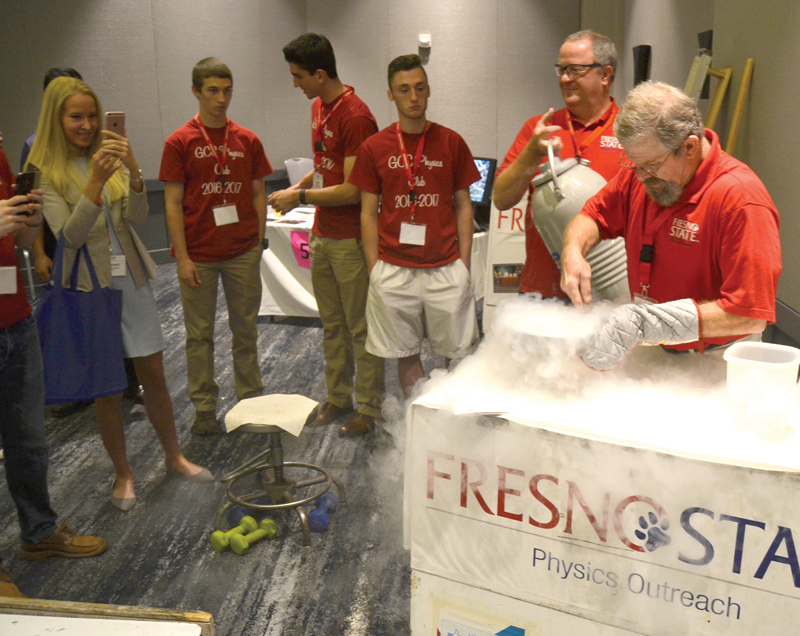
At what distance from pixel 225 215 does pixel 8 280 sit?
1156 mm

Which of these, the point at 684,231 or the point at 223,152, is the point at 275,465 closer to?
the point at 223,152

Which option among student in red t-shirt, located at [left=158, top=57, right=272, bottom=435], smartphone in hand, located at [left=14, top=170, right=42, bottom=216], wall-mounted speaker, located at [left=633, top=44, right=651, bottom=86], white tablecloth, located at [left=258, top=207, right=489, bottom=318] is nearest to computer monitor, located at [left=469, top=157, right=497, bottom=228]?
white tablecloth, located at [left=258, top=207, right=489, bottom=318]

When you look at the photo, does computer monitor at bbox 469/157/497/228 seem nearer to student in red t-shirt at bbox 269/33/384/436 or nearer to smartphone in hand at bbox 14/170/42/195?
student in red t-shirt at bbox 269/33/384/436

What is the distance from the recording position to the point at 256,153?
10.3 ft

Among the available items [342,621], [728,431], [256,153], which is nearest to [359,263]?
[256,153]

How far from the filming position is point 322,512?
245 centimetres

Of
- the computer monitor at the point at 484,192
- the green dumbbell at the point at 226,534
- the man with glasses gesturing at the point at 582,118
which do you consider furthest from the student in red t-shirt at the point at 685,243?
the computer monitor at the point at 484,192

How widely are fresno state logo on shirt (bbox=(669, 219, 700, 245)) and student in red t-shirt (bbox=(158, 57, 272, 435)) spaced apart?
2.04 meters

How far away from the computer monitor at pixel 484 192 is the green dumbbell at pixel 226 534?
2.62 m

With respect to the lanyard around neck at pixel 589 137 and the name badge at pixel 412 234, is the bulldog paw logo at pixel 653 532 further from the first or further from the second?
the name badge at pixel 412 234

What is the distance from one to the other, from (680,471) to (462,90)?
6536 millimetres

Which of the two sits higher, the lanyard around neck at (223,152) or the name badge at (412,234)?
the lanyard around neck at (223,152)

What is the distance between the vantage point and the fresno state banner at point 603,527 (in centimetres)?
111

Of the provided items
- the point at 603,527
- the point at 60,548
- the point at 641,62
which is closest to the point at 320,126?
the point at 60,548
